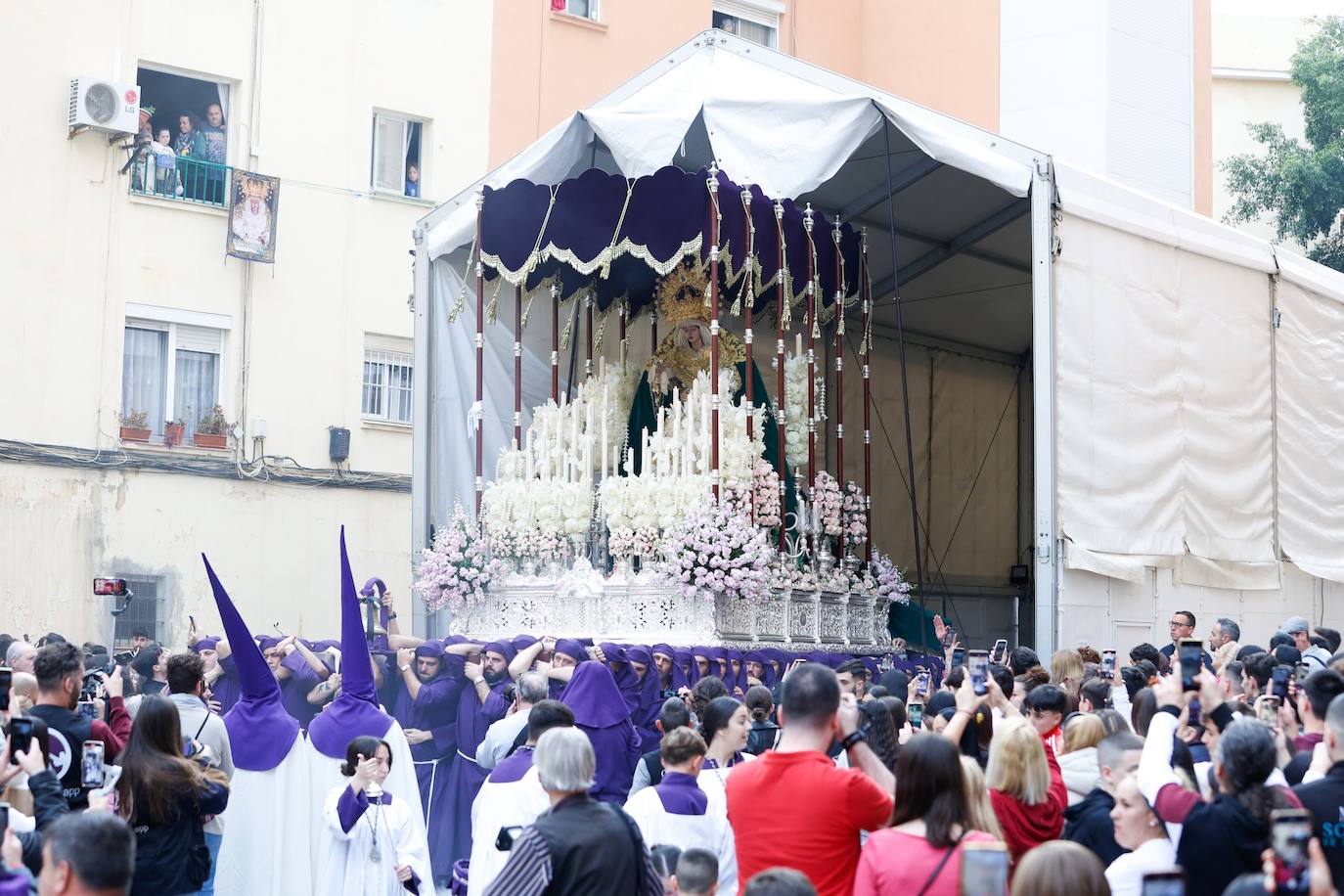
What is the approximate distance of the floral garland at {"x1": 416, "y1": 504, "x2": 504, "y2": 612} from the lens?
12.8 m

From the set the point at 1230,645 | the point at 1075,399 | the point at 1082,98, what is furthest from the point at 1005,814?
the point at 1082,98

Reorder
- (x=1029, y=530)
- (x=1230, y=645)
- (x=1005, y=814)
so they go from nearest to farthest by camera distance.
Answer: (x=1005, y=814)
(x=1230, y=645)
(x=1029, y=530)

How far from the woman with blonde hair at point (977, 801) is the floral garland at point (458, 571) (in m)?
8.68

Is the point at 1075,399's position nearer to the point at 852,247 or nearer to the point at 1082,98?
the point at 852,247

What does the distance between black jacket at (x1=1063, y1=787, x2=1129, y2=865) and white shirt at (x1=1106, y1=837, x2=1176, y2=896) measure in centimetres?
36

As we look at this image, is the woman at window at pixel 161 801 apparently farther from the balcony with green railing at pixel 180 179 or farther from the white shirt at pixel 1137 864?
the balcony with green railing at pixel 180 179

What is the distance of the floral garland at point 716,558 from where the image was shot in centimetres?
1145

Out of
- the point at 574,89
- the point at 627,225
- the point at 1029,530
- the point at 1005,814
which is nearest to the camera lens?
the point at 1005,814

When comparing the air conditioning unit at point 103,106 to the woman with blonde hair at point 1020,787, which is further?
the air conditioning unit at point 103,106

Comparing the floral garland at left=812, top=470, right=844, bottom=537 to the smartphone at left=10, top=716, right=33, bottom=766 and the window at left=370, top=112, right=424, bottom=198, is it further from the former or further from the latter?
the smartphone at left=10, top=716, right=33, bottom=766

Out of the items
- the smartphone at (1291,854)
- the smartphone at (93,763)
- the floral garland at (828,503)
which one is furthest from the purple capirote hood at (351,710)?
the floral garland at (828,503)

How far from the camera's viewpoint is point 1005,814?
4926mm

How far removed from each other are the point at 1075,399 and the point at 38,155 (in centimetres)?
942

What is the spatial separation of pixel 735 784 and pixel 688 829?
81 cm
